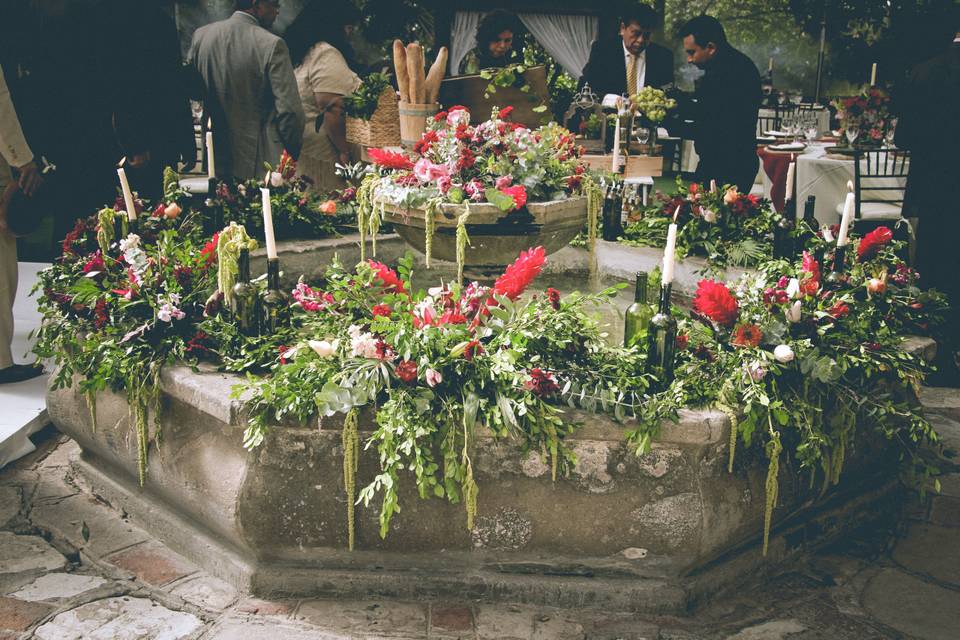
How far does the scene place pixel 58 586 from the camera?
2.84 metres

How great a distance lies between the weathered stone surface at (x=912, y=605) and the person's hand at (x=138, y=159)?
3989mm

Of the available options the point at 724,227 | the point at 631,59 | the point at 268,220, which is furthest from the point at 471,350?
the point at 631,59

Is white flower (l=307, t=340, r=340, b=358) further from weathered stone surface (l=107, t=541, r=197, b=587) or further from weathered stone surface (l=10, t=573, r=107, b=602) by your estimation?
weathered stone surface (l=10, t=573, r=107, b=602)

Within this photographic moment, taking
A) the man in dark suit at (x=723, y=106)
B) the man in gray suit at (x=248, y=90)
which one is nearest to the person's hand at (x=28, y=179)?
the man in gray suit at (x=248, y=90)

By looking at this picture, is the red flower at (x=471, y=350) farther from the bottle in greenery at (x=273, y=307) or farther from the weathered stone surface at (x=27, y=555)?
the weathered stone surface at (x=27, y=555)

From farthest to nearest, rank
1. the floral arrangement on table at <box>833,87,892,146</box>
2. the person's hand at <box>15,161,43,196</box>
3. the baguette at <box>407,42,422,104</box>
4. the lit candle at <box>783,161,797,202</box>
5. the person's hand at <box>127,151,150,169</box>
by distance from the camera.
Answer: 1. the floral arrangement on table at <box>833,87,892,146</box>
2. the baguette at <box>407,42,422,104</box>
3. the person's hand at <box>127,151,150,169</box>
4. the person's hand at <box>15,161,43,196</box>
5. the lit candle at <box>783,161,797,202</box>

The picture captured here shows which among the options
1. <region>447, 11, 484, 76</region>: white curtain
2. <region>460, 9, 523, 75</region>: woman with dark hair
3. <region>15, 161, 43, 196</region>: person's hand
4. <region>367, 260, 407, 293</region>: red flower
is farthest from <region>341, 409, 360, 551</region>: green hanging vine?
<region>447, 11, 484, 76</region>: white curtain

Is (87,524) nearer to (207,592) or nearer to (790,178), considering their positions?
(207,592)

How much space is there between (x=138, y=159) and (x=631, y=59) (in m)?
3.86

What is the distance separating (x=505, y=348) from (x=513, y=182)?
1.26m

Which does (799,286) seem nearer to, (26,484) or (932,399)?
(932,399)

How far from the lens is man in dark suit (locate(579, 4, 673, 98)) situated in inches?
272

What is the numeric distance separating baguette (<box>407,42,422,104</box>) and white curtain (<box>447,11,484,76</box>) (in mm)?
7750

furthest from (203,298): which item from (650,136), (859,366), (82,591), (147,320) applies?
(650,136)
